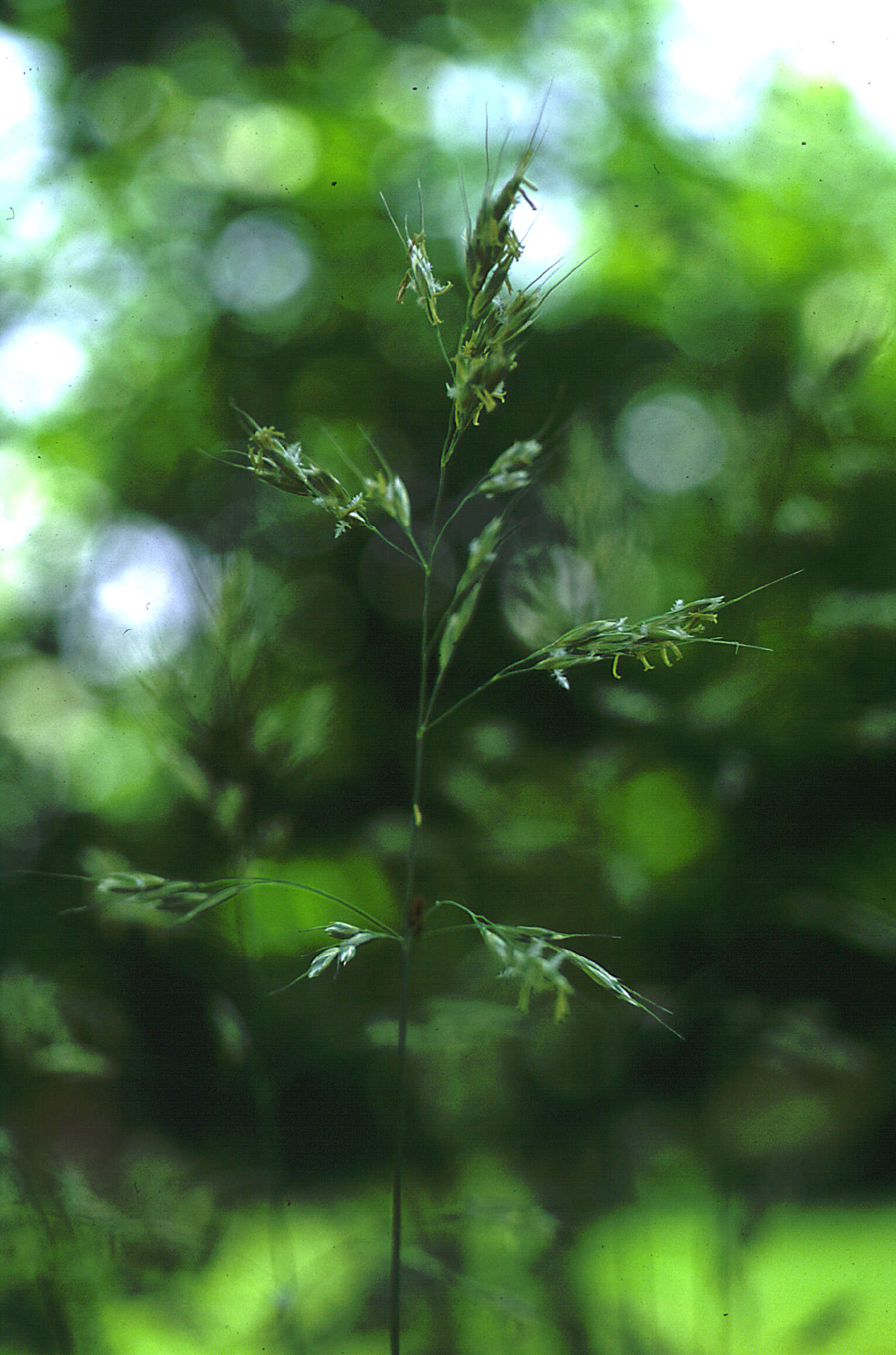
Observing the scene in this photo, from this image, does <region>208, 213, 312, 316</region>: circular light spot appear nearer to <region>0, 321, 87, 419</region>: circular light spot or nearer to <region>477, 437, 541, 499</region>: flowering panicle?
<region>0, 321, 87, 419</region>: circular light spot

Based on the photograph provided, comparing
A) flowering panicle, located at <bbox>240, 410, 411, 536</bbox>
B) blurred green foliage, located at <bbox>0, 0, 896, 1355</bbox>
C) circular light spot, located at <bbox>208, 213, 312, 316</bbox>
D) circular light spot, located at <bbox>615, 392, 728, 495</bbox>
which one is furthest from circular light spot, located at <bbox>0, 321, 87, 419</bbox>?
circular light spot, located at <bbox>615, 392, 728, 495</bbox>

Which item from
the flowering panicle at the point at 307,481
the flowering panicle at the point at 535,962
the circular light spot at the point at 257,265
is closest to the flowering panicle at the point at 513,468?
the flowering panicle at the point at 307,481

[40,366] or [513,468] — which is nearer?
[513,468]

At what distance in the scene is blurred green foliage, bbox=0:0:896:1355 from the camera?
29.9 inches

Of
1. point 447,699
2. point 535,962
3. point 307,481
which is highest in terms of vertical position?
point 307,481

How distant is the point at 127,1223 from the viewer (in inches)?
30.0

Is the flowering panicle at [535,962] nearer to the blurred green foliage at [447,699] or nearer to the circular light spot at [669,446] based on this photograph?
the blurred green foliage at [447,699]

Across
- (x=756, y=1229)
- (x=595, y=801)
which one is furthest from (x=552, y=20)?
(x=756, y=1229)

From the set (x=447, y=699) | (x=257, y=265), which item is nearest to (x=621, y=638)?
(x=447, y=699)

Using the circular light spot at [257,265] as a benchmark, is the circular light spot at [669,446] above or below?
below

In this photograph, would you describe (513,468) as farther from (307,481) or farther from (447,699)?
(447,699)

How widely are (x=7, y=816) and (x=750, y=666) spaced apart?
0.71 metres

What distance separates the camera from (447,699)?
2.56 ft

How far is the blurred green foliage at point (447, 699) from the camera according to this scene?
760mm
